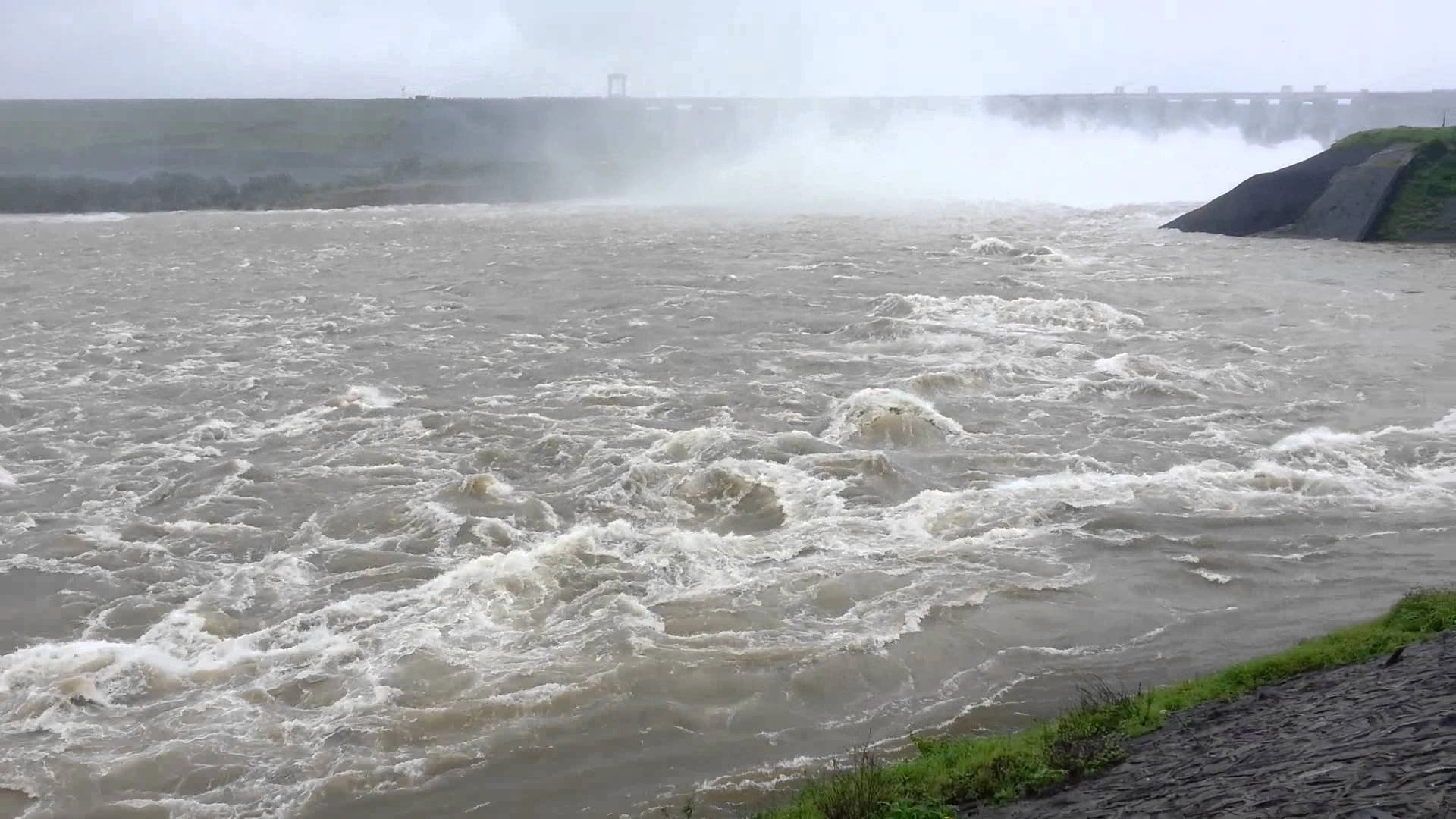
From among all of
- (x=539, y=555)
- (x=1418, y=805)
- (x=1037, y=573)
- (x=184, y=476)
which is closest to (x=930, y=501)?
(x=1037, y=573)

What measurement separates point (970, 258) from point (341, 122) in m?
69.5

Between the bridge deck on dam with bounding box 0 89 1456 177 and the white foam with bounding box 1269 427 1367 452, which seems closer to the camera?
the white foam with bounding box 1269 427 1367 452

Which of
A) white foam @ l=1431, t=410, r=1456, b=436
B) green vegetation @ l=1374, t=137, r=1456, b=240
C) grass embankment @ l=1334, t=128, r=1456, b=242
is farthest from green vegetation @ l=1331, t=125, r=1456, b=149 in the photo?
white foam @ l=1431, t=410, r=1456, b=436

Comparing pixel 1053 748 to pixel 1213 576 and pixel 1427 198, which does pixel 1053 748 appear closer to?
pixel 1213 576

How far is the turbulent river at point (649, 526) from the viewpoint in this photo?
7688mm

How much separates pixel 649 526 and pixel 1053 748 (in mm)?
5678

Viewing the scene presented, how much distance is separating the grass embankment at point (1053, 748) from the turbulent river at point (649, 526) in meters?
0.69

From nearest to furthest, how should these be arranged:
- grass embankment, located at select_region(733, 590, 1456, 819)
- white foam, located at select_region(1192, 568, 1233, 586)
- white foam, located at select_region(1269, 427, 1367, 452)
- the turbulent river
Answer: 1. grass embankment, located at select_region(733, 590, 1456, 819)
2. the turbulent river
3. white foam, located at select_region(1192, 568, 1233, 586)
4. white foam, located at select_region(1269, 427, 1367, 452)

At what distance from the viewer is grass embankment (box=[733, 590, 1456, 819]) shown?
235 inches

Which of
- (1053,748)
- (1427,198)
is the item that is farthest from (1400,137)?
(1053,748)

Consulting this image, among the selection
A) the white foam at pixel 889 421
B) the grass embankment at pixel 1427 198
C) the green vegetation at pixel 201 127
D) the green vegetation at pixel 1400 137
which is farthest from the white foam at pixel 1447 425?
the green vegetation at pixel 201 127

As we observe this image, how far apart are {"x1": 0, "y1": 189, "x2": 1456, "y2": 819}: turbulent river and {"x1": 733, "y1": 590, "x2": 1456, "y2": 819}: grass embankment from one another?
0.69 meters

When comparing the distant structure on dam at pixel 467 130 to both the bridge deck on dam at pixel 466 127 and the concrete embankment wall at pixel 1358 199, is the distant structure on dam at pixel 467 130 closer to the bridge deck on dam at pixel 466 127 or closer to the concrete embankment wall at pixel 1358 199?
the bridge deck on dam at pixel 466 127

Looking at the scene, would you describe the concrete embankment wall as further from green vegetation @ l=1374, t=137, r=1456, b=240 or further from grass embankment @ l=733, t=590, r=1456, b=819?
grass embankment @ l=733, t=590, r=1456, b=819
